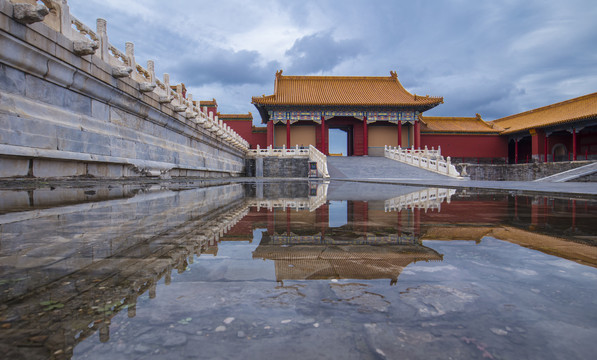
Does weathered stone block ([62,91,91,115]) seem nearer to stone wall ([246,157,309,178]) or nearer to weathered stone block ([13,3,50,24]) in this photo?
weathered stone block ([13,3,50,24])

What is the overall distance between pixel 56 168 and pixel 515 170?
1091 inches

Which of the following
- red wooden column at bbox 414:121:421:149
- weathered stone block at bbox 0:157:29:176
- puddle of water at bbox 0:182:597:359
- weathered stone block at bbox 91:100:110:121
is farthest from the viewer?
red wooden column at bbox 414:121:421:149

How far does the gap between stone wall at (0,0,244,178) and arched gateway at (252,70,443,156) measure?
55.0 feet

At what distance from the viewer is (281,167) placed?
19344mm

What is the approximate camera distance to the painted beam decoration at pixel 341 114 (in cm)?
2467

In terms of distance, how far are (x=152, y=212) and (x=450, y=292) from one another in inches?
91.0

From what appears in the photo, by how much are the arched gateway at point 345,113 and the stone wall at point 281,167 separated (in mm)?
4359

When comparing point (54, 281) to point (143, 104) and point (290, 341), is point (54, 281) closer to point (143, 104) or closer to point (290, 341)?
point (290, 341)

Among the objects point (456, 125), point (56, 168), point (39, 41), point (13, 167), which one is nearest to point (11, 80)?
point (39, 41)

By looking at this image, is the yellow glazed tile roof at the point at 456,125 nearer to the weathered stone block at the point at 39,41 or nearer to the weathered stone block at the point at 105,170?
the weathered stone block at the point at 105,170

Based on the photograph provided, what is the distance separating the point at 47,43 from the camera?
452cm

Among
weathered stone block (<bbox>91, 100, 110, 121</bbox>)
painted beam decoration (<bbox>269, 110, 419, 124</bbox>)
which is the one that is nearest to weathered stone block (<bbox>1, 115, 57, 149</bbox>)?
weathered stone block (<bbox>91, 100, 110, 121</bbox>)

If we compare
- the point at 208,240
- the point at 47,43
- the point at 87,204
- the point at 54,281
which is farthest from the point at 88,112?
the point at 54,281

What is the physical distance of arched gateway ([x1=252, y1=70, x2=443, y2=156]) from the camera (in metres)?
24.4
